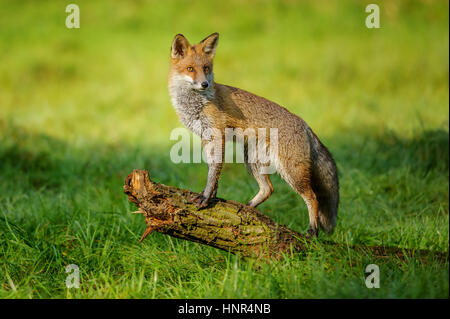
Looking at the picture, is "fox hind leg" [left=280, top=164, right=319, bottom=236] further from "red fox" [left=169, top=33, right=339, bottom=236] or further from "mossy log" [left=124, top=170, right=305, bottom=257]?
"mossy log" [left=124, top=170, right=305, bottom=257]

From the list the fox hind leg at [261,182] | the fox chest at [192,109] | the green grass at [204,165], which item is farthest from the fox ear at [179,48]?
the green grass at [204,165]

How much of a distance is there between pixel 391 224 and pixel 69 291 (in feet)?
11.4

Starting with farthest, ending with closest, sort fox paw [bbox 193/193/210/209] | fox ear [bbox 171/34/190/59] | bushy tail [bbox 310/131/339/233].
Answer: bushy tail [bbox 310/131/339/233]
fox ear [bbox 171/34/190/59]
fox paw [bbox 193/193/210/209]

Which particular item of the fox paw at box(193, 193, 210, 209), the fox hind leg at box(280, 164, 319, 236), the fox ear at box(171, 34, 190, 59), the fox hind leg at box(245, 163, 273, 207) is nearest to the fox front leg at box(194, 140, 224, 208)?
the fox paw at box(193, 193, 210, 209)

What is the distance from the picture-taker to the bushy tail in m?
4.52

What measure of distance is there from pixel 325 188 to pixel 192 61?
1.76 m

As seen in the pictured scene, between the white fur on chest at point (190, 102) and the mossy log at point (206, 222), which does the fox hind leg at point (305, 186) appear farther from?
the white fur on chest at point (190, 102)

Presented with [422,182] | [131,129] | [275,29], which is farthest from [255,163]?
[275,29]

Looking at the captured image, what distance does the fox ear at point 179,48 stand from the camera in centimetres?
432

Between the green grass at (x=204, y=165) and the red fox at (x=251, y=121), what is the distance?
0.53m

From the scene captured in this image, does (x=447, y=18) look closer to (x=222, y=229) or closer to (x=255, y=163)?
(x=255, y=163)

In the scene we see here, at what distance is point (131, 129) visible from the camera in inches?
356

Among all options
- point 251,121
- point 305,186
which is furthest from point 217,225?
point 251,121

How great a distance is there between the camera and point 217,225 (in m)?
3.74
